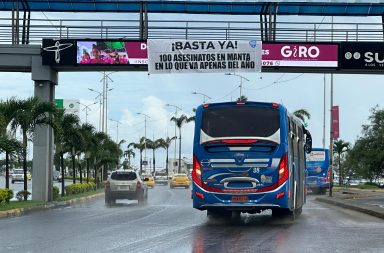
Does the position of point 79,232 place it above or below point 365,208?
above

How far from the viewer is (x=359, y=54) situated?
2850cm

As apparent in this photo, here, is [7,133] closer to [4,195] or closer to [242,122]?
[4,195]

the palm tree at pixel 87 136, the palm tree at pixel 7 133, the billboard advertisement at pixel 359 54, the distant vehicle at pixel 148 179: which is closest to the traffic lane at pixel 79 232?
the palm tree at pixel 7 133

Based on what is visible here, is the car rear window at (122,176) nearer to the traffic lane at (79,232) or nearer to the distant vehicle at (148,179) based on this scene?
the distant vehicle at (148,179)

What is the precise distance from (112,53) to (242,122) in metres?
12.1

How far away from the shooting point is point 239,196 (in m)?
17.6

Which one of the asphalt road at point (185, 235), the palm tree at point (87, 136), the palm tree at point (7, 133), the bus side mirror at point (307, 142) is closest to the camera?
the asphalt road at point (185, 235)

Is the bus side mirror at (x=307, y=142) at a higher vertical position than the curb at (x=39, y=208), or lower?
higher

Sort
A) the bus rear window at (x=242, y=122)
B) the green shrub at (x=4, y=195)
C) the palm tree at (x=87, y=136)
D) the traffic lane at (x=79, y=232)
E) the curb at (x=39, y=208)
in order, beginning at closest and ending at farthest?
the traffic lane at (x=79, y=232), the bus rear window at (x=242, y=122), the curb at (x=39, y=208), the green shrub at (x=4, y=195), the palm tree at (x=87, y=136)

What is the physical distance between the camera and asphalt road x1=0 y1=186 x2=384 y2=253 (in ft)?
41.4

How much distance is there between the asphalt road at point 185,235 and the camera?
12625 mm

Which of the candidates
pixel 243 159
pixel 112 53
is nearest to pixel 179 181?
pixel 112 53

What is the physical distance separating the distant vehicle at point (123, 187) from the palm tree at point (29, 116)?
4.77 metres

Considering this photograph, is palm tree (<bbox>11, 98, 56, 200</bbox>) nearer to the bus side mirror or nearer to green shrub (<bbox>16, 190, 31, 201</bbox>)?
green shrub (<bbox>16, 190, 31, 201</bbox>)
